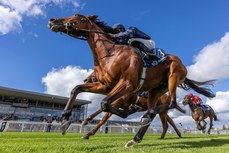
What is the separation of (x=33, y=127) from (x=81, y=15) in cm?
1378

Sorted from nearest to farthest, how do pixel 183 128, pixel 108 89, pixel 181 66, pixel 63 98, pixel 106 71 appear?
pixel 106 71 < pixel 108 89 < pixel 181 66 < pixel 183 128 < pixel 63 98

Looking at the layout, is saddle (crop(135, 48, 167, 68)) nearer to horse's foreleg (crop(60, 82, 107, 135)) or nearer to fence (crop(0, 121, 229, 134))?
horse's foreleg (crop(60, 82, 107, 135))

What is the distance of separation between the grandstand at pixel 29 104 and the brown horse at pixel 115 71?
31.5 m

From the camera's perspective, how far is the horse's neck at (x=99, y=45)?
4972 mm

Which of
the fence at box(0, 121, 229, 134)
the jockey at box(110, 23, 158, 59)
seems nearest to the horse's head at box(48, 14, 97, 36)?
the jockey at box(110, 23, 158, 59)

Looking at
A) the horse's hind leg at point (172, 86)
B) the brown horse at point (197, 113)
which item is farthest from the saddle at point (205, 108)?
the horse's hind leg at point (172, 86)

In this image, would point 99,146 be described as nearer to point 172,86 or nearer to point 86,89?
point 86,89

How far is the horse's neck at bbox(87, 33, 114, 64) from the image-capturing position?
16.3ft

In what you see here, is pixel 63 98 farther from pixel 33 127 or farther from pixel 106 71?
pixel 106 71

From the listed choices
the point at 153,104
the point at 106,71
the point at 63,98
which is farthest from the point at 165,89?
the point at 63,98

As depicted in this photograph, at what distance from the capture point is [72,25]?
210 inches

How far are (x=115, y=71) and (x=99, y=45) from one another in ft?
3.25

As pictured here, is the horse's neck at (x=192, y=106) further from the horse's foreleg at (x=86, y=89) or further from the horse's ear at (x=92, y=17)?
the horse's ear at (x=92, y=17)

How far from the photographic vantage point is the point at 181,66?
19.4ft
